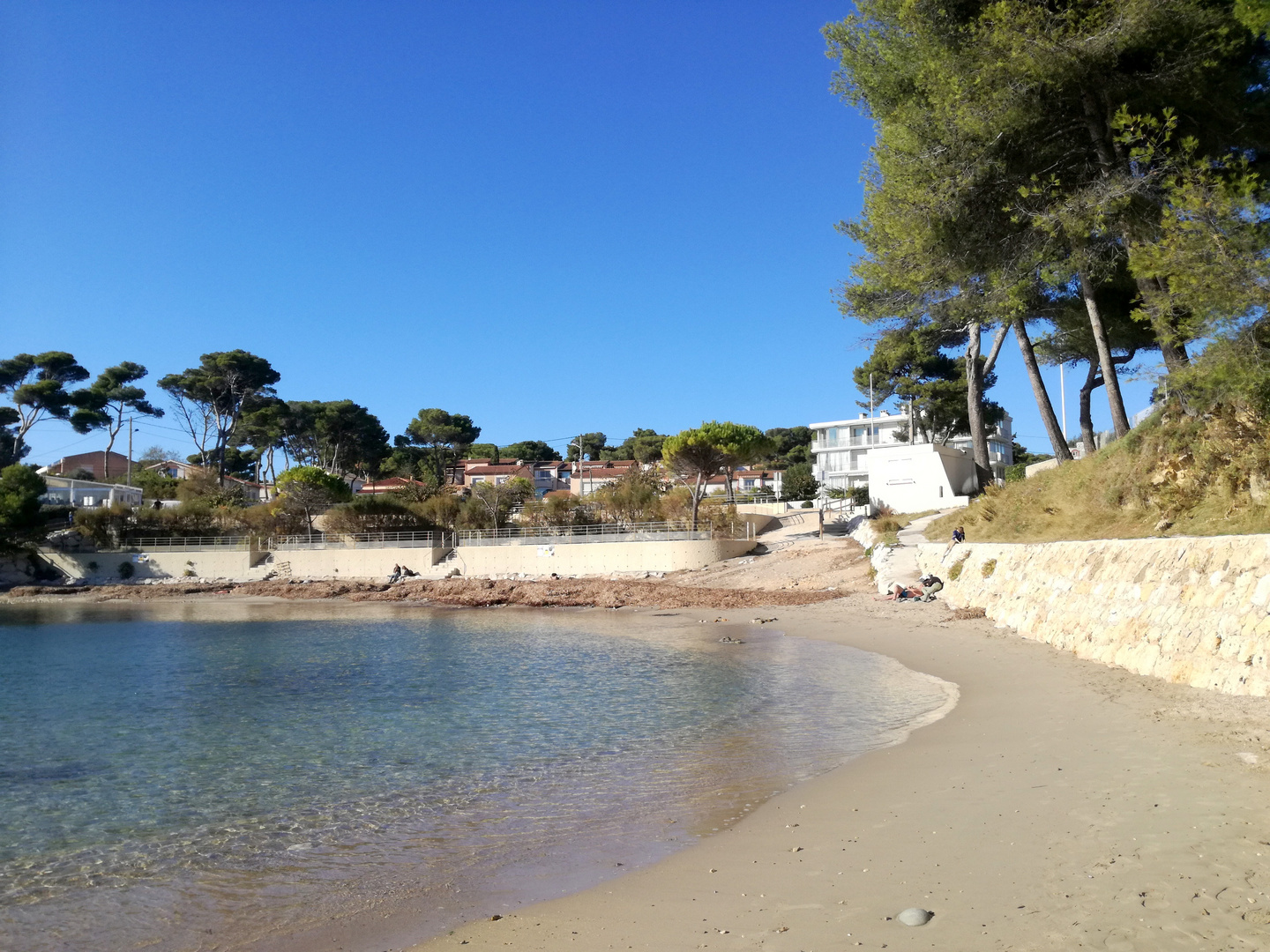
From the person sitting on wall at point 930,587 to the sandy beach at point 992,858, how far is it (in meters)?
13.5

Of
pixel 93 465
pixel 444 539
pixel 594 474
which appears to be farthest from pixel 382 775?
pixel 93 465

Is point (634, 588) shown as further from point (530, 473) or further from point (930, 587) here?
point (530, 473)

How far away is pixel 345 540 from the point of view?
5541cm

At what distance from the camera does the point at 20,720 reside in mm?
13516

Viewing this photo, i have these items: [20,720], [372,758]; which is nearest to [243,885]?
[372,758]

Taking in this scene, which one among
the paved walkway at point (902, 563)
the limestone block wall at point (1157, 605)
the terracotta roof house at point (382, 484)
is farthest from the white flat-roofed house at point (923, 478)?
the terracotta roof house at point (382, 484)

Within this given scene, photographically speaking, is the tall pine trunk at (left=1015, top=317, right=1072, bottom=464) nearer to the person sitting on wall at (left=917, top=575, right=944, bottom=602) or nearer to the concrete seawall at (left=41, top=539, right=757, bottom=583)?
the person sitting on wall at (left=917, top=575, right=944, bottom=602)

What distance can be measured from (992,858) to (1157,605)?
24.1 feet

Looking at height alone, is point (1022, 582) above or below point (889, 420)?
below

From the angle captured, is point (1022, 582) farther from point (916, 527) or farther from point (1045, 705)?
point (916, 527)

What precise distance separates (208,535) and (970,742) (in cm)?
5854

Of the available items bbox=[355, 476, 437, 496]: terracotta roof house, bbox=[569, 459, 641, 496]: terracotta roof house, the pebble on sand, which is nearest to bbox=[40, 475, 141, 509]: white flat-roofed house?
bbox=[355, 476, 437, 496]: terracotta roof house

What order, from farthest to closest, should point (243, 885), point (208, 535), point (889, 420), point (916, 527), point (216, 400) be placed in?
1. point (216, 400)
2. point (889, 420)
3. point (208, 535)
4. point (916, 527)
5. point (243, 885)

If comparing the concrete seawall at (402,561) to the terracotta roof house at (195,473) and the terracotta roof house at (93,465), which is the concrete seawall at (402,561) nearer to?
the terracotta roof house at (195,473)
